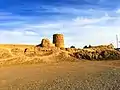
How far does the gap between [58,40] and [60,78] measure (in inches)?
592

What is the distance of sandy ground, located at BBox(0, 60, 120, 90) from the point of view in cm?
1788

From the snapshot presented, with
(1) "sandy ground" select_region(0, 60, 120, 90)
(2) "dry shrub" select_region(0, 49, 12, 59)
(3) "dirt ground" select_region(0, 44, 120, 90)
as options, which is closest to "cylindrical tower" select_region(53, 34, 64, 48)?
(2) "dry shrub" select_region(0, 49, 12, 59)

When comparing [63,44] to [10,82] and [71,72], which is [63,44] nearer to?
[71,72]

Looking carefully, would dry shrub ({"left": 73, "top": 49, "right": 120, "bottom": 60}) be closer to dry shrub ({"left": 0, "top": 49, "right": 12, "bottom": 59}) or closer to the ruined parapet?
the ruined parapet

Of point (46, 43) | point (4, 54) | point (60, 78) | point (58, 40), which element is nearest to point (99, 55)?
point (58, 40)

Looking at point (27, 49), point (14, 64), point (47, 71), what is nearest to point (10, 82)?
point (47, 71)

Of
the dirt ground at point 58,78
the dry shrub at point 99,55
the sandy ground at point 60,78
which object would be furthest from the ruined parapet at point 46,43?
the sandy ground at point 60,78

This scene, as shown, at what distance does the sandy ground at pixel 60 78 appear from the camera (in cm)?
1788

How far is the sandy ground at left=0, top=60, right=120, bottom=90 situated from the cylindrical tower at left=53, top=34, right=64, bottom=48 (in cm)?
1043

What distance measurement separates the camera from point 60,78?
20422 millimetres

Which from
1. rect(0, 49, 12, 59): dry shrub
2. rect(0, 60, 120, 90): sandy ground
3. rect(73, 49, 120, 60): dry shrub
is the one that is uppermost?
rect(0, 49, 12, 59): dry shrub

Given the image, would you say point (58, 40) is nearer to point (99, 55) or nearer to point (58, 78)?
point (99, 55)

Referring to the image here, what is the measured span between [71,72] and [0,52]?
369 inches

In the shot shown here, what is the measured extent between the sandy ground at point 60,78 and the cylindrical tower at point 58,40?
34.2 ft
